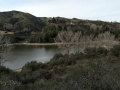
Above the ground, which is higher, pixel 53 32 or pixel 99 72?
pixel 99 72

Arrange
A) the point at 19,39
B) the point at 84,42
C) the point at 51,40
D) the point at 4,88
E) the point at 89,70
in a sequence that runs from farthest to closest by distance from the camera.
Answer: the point at 19,39 → the point at 51,40 → the point at 84,42 → the point at 89,70 → the point at 4,88

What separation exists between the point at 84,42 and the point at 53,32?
29739 mm

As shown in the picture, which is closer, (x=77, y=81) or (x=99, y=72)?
(x=77, y=81)

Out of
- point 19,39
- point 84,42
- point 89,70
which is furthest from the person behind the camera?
point 19,39

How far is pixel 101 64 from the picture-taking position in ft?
20.7

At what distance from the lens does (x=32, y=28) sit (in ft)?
280

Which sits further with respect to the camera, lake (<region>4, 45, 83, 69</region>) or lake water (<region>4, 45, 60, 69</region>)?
lake water (<region>4, 45, 60, 69</region>)

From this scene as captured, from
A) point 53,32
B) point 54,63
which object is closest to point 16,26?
point 53,32

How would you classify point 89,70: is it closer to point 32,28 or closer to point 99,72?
point 99,72

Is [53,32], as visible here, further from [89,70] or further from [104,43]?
[89,70]

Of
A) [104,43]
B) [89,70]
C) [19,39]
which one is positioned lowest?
[19,39]

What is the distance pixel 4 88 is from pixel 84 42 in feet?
95.5

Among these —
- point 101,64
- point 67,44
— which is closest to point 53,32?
point 67,44

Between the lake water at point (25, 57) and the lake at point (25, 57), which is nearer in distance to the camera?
the lake at point (25, 57)
